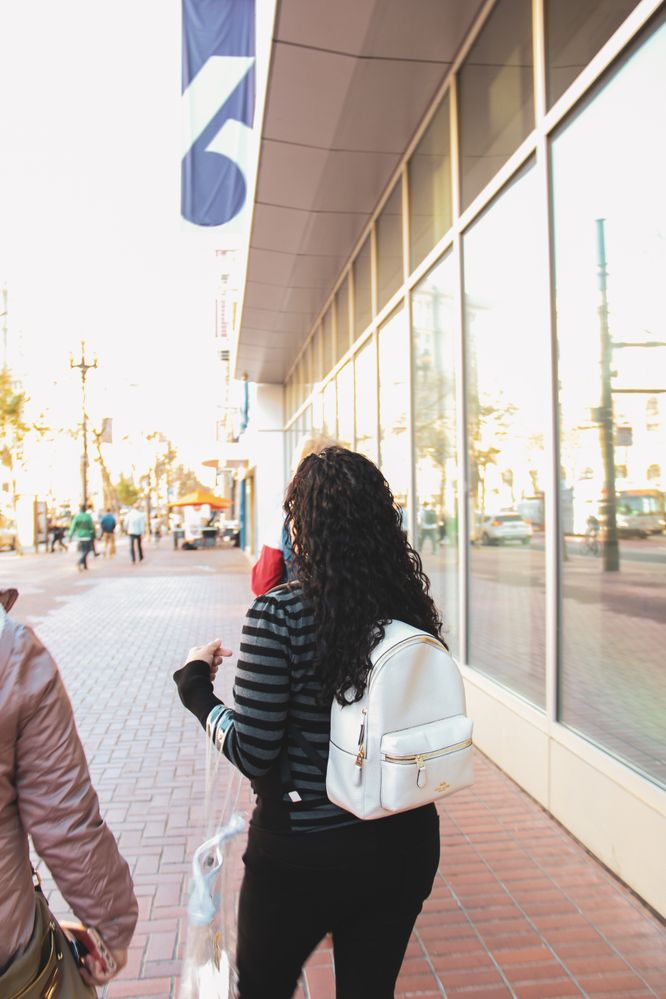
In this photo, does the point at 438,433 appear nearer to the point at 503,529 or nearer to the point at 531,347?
the point at 503,529

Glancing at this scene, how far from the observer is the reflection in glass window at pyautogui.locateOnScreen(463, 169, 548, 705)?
4957 mm

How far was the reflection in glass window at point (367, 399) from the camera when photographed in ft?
31.0

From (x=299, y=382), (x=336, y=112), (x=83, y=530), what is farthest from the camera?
(x=83, y=530)

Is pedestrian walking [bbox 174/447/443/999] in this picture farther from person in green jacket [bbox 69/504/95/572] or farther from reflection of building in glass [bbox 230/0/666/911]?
person in green jacket [bbox 69/504/95/572]

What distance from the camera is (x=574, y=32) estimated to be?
172 inches

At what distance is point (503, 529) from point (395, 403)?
10.6 feet

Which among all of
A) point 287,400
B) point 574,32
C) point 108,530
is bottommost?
point 108,530

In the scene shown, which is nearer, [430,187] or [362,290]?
[430,187]

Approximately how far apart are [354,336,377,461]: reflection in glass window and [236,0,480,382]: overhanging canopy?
1.43 meters

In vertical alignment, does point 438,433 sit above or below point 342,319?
below

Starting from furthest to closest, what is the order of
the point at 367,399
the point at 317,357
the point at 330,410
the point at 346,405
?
the point at 317,357 < the point at 330,410 < the point at 346,405 < the point at 367,399

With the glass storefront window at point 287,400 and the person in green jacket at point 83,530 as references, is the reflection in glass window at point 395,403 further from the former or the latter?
the person in green jacket at point 83,530

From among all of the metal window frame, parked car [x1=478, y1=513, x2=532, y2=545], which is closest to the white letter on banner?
the metal window frame

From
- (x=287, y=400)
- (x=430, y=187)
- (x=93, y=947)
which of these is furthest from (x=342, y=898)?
(x=287, y=400)
